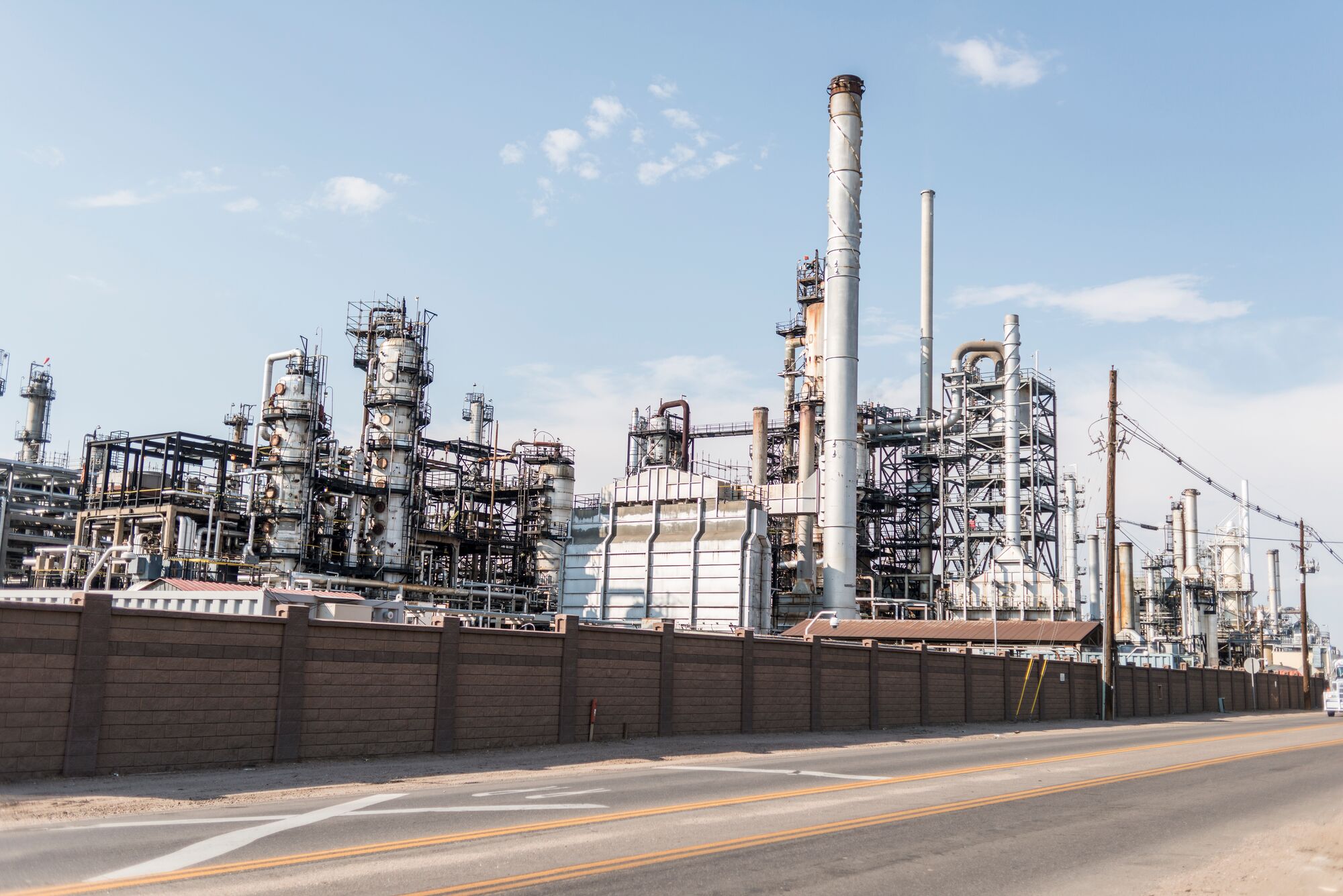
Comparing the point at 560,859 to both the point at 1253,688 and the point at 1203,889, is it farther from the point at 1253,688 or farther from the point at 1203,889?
the point at 1253,688

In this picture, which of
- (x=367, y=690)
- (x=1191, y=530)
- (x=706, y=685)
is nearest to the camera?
(x=367, y=690)

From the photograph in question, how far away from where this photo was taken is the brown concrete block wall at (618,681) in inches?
1003

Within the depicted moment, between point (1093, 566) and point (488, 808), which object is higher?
point (1093, 566)

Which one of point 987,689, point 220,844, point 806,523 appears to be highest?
point 806,523

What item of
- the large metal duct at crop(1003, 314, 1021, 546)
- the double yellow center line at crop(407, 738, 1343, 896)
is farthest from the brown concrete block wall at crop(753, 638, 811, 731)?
the large metal duct at crop(1003, 314, 1021, 546)

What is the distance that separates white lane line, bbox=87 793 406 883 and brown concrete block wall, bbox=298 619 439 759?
5651mm

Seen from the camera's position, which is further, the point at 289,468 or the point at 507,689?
the point at 289,468

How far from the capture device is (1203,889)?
9805 mm

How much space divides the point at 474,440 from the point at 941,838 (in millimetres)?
69724

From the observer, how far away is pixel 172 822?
12.7 metres

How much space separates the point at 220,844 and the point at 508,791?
600 centimetres

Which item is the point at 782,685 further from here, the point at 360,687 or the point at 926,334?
the point at 926,334

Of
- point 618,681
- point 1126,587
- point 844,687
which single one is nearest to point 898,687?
point 844,687

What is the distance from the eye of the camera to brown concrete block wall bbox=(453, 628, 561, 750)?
888 inches
